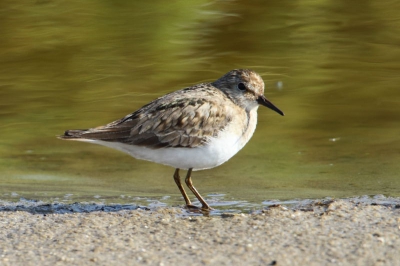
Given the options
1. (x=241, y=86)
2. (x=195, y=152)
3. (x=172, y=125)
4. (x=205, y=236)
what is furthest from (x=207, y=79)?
(x=205, y=236)

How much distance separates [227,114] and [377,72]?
17.5 ft

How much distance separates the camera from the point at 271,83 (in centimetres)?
1147

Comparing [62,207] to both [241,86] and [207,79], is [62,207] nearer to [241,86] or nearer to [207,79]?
[241,86]

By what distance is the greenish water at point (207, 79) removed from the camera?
8.08 meters

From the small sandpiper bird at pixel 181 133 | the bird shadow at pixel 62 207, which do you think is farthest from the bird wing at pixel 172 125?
the bird shadow at pixel 62 207

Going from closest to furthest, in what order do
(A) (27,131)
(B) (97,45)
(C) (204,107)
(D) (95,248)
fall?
1. (D) (95,248)
2. (C) (204,107)
3. (A) (27,131)
4. (B) (97,45)

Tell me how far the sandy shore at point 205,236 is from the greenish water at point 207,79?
39.7 inches

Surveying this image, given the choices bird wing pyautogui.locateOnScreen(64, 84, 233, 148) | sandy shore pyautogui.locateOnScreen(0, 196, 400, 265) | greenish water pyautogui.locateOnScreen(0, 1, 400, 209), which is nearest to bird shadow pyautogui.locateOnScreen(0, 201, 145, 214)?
sandy shore pyautogui.locateOnScreen(0, 196, 400, 265)

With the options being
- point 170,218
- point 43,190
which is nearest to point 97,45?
point 43,190

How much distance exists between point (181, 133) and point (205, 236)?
1.44 meters

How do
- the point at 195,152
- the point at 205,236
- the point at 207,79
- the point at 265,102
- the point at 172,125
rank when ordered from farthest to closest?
1. the point at 207,79
2. the point at 265,102
3. the point at 172,125
4. the point at 195,152
5. the point at 205,236

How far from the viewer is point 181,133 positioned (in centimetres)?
697

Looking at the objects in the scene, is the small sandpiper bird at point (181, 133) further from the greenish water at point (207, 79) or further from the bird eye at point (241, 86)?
the greenish water at point (207, 79)

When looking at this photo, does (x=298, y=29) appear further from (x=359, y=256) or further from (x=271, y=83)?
(x=359, y=256)
